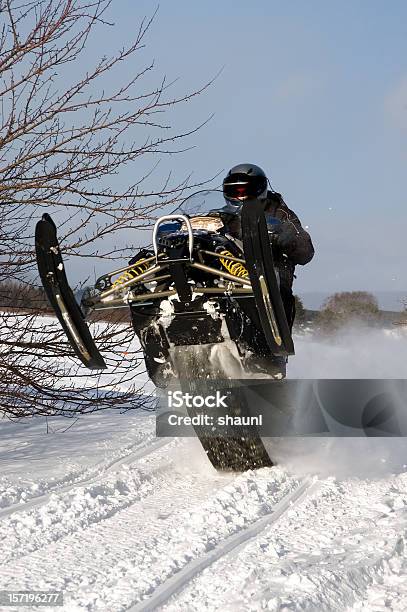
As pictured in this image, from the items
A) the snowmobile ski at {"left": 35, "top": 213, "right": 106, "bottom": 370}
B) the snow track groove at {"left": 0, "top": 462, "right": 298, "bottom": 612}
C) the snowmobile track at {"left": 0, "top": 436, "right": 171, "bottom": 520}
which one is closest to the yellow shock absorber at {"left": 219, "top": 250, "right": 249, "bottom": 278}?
the snowmobile ski at {"left": 35, "top": 213, "right": 106, "bottom": 370}

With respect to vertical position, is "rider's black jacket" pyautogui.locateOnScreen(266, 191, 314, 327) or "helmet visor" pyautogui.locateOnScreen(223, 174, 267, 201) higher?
"helmet visor" pyautogui.locateOnScreen(223, 174, 267, 201)

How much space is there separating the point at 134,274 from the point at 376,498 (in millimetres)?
2367

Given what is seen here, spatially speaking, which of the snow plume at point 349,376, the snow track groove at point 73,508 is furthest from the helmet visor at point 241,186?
the snow track groove at point 73,508

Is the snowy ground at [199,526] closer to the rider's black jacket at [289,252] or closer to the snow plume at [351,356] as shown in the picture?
the rider's black jacket at [289,252]

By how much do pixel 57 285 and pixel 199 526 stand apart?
6.45ft

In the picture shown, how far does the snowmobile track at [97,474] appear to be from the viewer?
4824mm

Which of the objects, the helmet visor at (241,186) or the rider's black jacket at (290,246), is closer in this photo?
the rider's black jacket at (290,246)

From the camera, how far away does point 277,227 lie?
228 inches

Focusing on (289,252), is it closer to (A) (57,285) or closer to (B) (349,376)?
(A) (57,285)

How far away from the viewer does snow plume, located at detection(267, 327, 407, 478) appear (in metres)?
6.13

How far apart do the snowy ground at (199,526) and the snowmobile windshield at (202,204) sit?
219 cm

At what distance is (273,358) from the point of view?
18.8ft

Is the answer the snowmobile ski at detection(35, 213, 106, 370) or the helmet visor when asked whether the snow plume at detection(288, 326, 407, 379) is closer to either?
the helmet visor

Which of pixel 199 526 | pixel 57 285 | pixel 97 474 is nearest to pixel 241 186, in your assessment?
pixel 57 285
